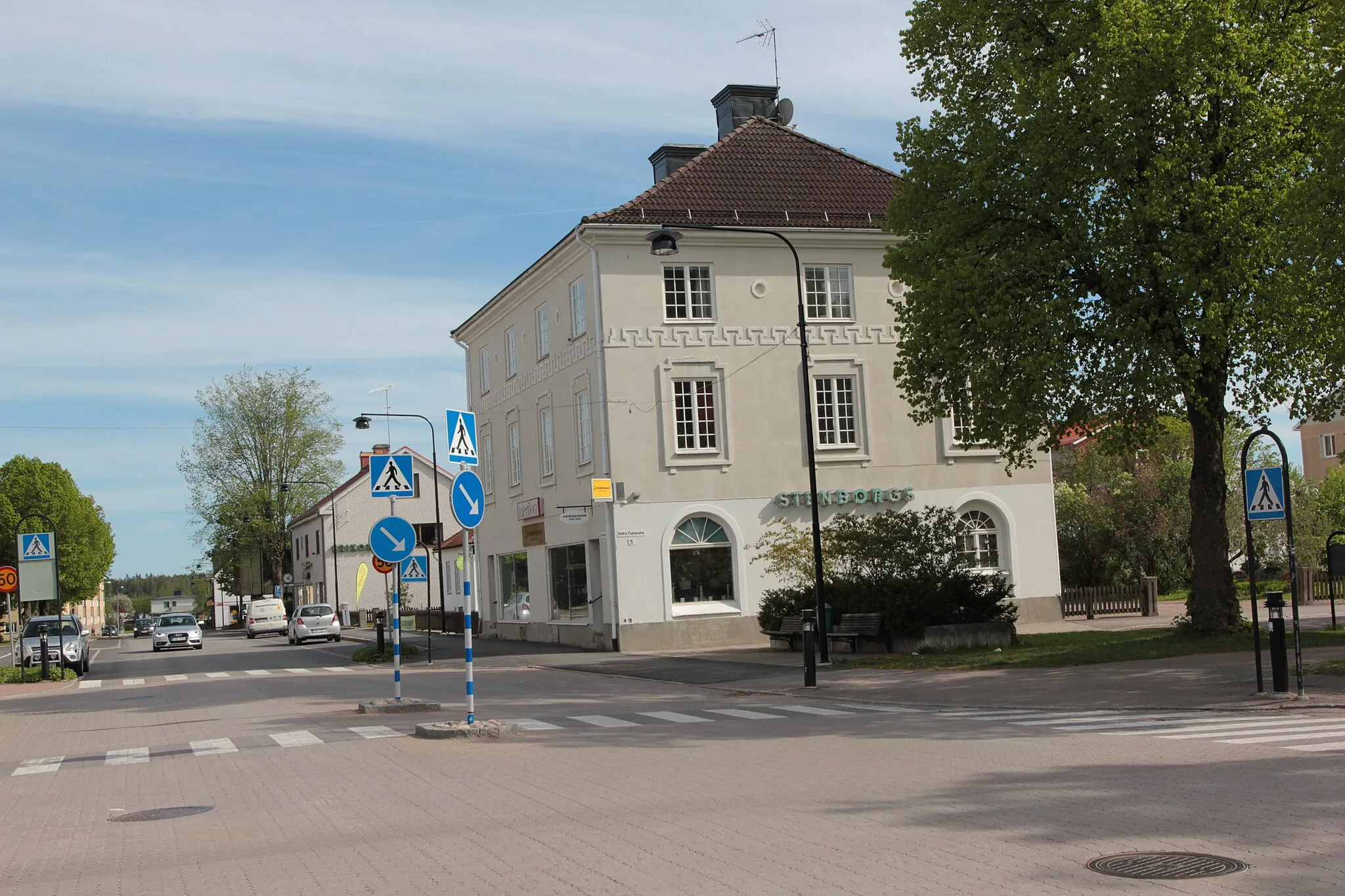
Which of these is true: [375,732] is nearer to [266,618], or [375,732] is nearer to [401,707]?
[401,707]

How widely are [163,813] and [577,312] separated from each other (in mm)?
26977

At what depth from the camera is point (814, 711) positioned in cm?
1758

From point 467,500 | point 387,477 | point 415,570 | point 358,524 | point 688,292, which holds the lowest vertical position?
point 415,570

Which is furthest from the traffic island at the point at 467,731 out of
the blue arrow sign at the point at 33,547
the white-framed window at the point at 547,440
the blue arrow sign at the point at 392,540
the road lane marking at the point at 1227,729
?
the white-framed window at the point at 547,440

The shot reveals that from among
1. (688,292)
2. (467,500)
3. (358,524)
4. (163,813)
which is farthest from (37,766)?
(358,524)

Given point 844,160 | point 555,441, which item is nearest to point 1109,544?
point 844,160

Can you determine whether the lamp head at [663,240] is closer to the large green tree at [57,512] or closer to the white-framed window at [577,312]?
the white-framed window at [577,312]

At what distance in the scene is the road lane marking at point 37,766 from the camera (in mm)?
14510

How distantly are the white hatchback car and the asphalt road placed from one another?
116 ft

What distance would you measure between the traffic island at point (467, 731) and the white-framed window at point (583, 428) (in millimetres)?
20154

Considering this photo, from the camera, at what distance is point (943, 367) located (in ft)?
80.9

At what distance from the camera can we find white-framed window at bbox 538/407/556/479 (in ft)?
128

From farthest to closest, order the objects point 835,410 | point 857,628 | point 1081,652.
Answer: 1. point 835,410
2. point 857,628
3. point 1081,652

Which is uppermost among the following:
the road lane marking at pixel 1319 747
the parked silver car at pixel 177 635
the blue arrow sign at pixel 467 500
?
the blue arrow sign at pixel 467 500
